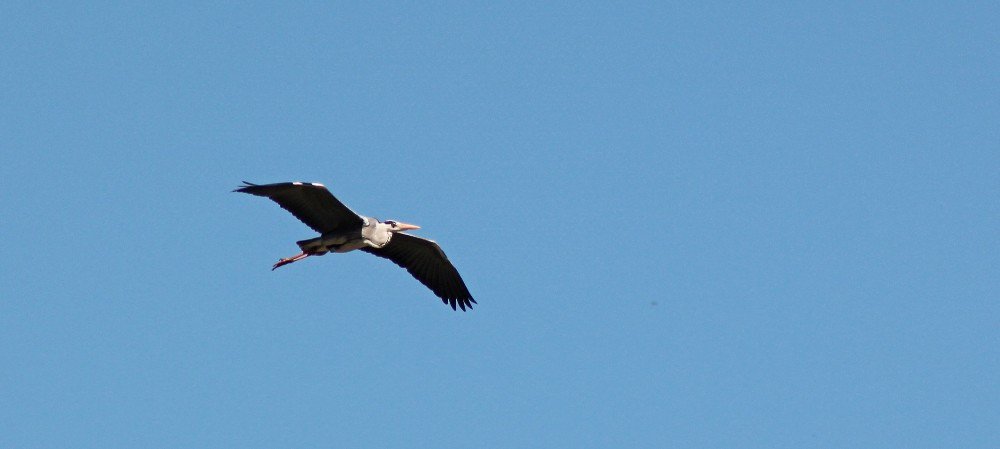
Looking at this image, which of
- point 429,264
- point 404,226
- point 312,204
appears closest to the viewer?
point 312,204

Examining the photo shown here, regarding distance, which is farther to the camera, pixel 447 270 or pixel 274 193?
pixel 447 270

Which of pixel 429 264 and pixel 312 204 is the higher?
pixel 429 264

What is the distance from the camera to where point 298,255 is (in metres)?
24.8

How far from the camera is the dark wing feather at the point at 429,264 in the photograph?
85.7 ft

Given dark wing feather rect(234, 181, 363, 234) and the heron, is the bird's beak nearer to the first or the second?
the heron

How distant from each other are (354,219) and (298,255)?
1.09 m

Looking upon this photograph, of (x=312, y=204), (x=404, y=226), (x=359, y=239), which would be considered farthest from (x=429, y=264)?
(x=312, y=204)

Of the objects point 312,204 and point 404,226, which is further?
point 404,226

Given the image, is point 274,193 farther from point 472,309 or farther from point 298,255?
point 472,309

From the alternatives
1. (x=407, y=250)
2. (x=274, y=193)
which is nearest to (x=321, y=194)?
(x=274, y=193)

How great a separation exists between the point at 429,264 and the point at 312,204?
3220 mm

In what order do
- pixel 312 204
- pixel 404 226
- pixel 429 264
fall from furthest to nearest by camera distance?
pixel 429 264 < pixel 404 226 < pixel 312 204

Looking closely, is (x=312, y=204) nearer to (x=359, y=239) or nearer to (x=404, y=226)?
(x=359, y=239)

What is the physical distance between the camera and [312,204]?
24078 millimetres
